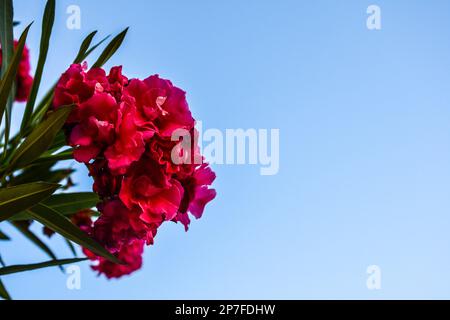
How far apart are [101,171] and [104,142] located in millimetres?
60

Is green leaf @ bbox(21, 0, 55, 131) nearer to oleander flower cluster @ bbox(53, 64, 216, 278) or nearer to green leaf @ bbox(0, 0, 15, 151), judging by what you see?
green leaf @ bbox(0, 0, 15, 151)

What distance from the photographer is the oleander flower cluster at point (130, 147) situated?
0.95 metres

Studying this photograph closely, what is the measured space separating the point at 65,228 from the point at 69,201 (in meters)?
0.43

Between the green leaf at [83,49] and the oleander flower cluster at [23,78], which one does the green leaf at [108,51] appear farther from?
the oleander flower cluster at [23,78]

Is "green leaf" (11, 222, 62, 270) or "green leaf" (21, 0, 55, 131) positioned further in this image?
"green leaf" (11, 222, 62, 270)

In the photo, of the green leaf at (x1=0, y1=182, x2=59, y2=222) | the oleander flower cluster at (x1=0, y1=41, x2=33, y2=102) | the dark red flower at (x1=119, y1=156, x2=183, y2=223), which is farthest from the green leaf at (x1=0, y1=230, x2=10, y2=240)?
the dark red flower at (x1=119, y1=156, x2=183, y2=223)

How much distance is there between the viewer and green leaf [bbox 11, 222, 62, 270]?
1899 mm

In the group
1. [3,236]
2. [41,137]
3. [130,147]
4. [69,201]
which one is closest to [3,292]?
[69,201]

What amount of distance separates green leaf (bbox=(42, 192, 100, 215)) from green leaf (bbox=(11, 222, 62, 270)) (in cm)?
55

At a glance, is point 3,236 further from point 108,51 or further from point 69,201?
point 108,51

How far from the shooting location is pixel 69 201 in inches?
55.9

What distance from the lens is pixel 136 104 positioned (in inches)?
39.3
